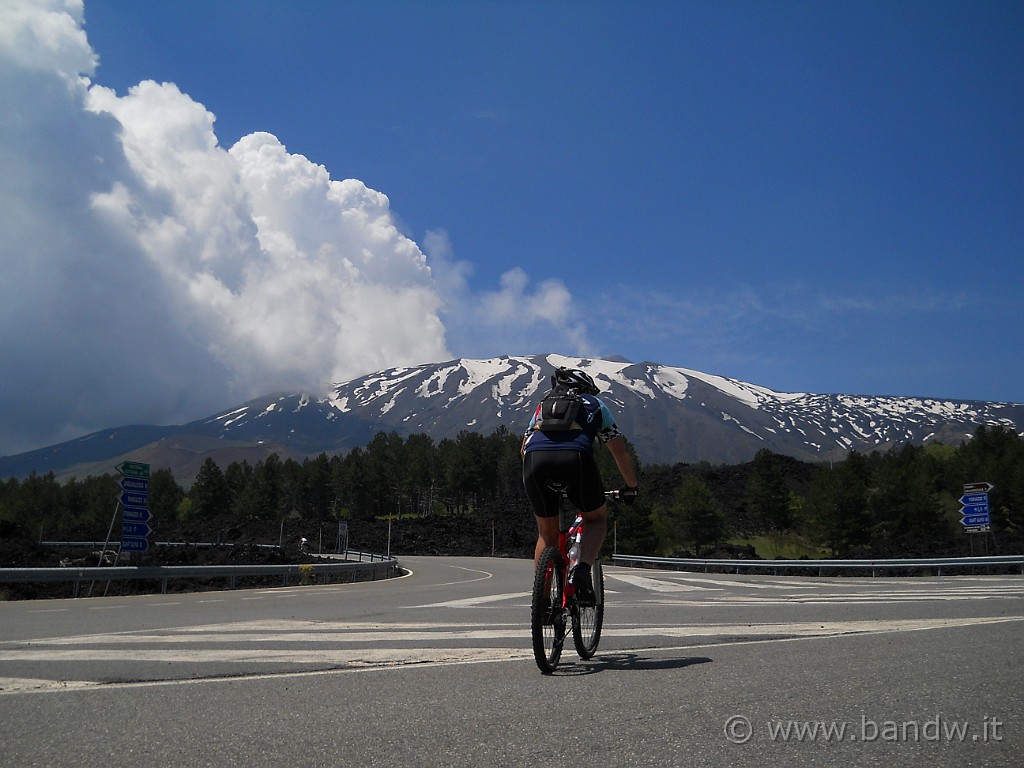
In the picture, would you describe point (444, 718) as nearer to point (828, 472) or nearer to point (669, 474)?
point (828, 472)

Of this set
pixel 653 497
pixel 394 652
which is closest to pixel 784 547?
pixel 653 497

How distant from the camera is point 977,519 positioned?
26.2 meters

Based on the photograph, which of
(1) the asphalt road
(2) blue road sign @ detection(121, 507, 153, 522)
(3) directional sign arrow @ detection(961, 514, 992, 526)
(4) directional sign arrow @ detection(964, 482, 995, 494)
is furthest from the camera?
(3) directional sign arrow @ detection(961, 514, 992, 526)

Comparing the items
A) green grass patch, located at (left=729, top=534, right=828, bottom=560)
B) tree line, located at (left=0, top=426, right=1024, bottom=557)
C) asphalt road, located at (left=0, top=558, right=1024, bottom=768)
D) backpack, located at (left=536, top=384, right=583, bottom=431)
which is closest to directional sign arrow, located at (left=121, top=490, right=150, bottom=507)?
asphalt road, located at (left=0, top=558, right=1024, bottom=768)

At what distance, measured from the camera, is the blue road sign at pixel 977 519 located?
25.9 m

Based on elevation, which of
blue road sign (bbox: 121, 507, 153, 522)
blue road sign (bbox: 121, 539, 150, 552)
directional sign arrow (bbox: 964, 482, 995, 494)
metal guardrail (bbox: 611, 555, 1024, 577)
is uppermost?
directional sign arrow (bbox: 964, 482, 995, 494)

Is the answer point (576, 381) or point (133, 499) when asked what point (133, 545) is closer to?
point (133, 499)

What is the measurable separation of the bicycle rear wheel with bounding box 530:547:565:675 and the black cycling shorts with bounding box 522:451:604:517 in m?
0.29

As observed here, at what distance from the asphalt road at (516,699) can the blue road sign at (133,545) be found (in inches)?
463

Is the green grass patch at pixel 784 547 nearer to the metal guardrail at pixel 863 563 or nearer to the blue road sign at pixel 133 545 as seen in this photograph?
the metal guardrail at pixel 863 563

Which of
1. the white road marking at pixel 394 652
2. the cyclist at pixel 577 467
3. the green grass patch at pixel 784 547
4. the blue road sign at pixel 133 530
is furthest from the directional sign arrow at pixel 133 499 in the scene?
the green grass patch at pixel 784 547

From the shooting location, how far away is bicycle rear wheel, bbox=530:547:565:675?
404 centimetres

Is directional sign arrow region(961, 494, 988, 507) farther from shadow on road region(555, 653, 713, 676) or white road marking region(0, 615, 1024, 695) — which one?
shadow on road region(555, 653, 713, 676)

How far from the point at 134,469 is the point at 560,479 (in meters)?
16.1
